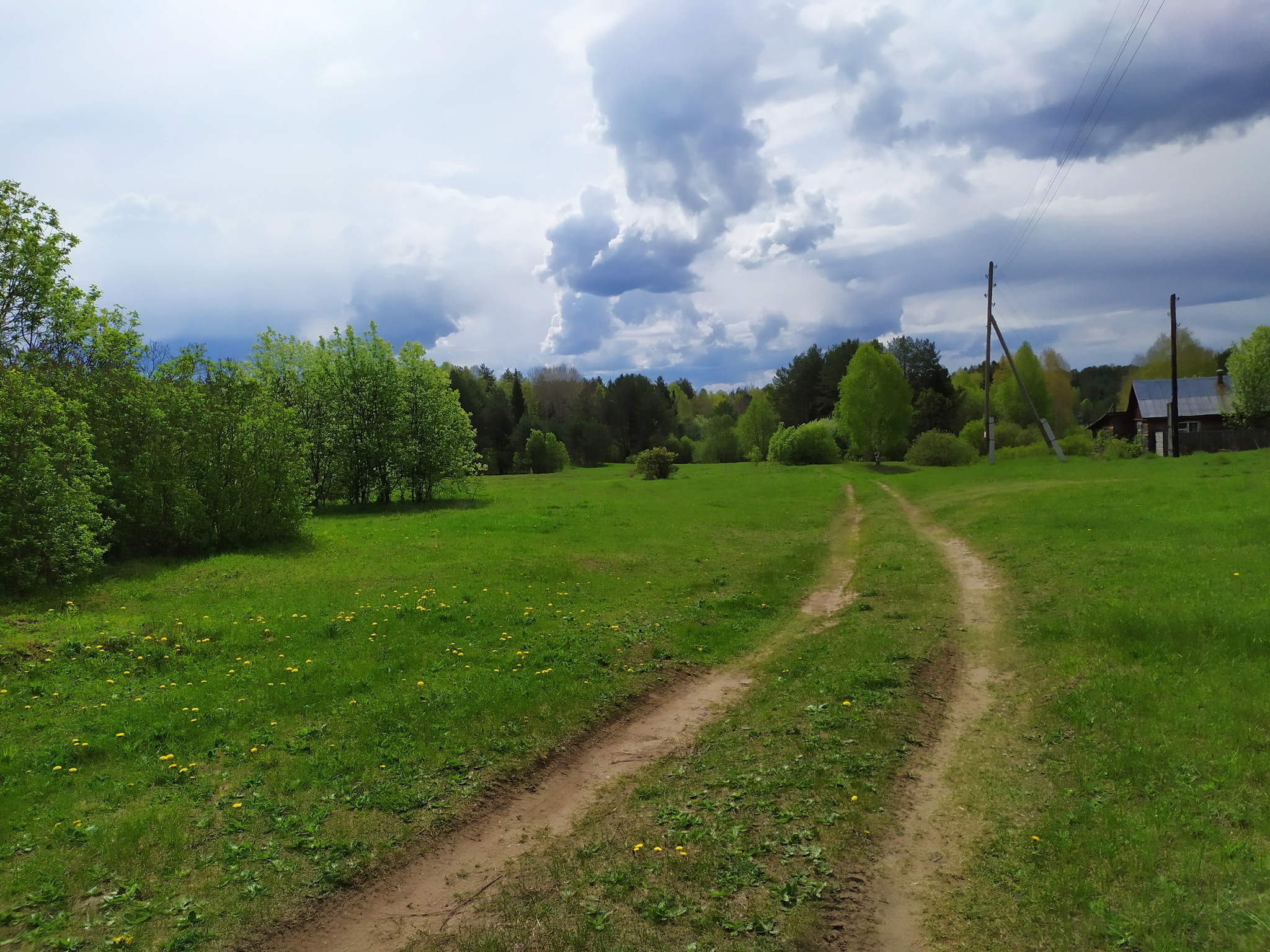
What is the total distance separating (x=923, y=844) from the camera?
21.0 ft

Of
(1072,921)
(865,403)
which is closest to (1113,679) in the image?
(1072,921)

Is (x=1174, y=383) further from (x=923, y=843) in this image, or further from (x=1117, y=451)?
(x=923, y=843)

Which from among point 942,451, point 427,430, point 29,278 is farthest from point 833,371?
point 29,278

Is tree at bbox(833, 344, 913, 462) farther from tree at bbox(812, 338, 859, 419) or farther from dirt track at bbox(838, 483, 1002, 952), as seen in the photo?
dirt track at bbox(838, 483, 1002, 952)

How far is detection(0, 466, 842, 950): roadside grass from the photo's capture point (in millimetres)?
6078

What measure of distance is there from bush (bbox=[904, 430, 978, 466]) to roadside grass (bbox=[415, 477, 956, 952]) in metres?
54.2

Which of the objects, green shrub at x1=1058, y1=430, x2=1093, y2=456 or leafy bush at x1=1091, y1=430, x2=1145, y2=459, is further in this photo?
green shrub at x1=1058, y1=430, x2=1093, y2=456

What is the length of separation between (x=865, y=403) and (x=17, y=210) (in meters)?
58.0

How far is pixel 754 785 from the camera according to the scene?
7410 millimetres

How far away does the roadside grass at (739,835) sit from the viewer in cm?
538

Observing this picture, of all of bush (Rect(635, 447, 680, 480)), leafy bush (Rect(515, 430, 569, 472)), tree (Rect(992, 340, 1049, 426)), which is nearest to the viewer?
bush (Rect(635, 447, 680, 480))

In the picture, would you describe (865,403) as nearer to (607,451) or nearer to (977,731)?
(607,451)

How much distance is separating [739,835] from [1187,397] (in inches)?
2843

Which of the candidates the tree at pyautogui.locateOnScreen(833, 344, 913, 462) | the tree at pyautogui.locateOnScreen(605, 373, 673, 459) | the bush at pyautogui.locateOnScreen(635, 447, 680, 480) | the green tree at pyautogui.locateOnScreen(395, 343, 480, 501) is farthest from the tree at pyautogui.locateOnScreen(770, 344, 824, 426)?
the green tree at pyautogui.locateOnScreen(395, 343, 480, 501)
